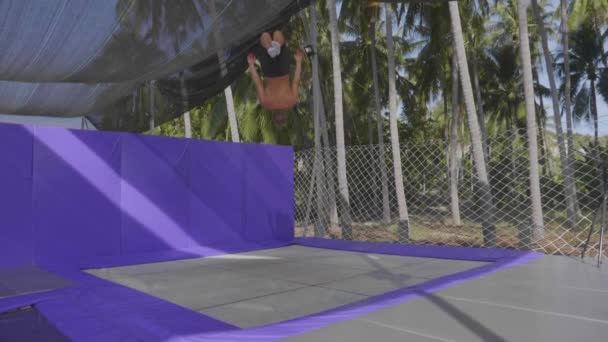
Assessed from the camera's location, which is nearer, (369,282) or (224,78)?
(369,282)

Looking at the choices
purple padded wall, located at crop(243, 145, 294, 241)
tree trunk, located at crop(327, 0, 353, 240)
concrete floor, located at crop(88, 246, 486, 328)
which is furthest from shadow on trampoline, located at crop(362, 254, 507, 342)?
tree trunk, located at crop(327, 0, 353, 240)

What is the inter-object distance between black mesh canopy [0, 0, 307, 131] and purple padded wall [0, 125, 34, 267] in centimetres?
40

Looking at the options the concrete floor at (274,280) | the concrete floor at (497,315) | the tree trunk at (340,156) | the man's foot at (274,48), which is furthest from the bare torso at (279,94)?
the tree trunk at (340,156)

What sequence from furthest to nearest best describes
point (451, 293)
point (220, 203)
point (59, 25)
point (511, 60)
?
1. point (511, 60)
2. point (220, 203)
3. point (59, 25)
4. point (451, 293)

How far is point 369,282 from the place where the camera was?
2422 millimetres

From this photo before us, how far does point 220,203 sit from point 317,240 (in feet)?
3.25

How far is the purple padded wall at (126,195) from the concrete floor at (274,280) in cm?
37

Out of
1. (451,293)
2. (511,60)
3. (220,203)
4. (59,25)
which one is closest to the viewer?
(451,293)

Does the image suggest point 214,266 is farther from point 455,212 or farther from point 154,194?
point 455,212

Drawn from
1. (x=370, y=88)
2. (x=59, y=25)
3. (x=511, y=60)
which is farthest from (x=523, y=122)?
(x=59, y=25)

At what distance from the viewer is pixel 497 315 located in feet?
5.28

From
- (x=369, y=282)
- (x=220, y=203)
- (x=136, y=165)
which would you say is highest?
(x=136, y=165)

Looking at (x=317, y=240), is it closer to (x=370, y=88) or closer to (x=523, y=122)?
(x=370, y=88)

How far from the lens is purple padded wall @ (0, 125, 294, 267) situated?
2.89m
